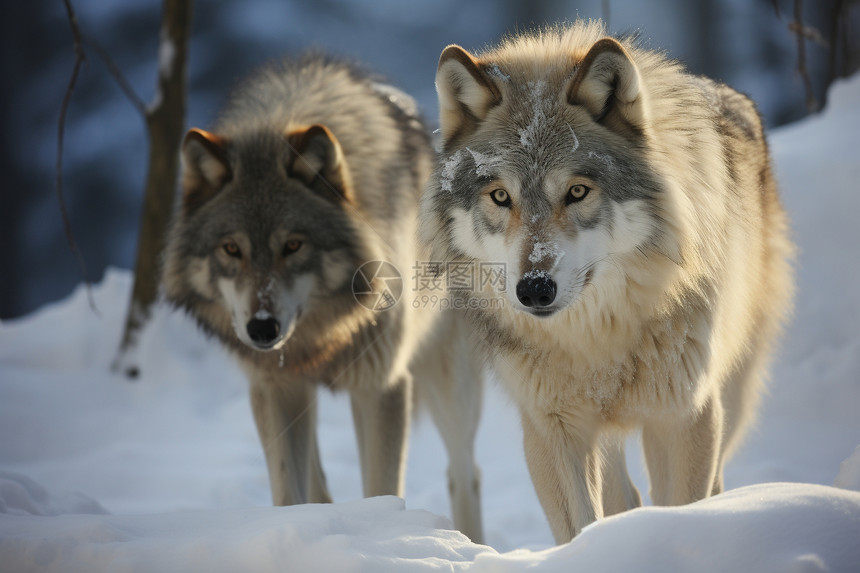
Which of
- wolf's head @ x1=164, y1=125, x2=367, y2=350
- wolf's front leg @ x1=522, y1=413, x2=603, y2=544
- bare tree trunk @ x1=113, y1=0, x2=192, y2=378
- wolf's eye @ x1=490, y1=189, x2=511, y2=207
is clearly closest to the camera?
wolf's eye @ x1=490, y1=189, x2=511, y2=207

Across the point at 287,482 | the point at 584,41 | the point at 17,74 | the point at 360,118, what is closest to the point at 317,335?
the point at 287,482

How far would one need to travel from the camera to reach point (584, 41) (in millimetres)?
2529

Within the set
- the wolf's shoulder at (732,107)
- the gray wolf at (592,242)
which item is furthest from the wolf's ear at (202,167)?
the wolf's shoulder at (732,107)

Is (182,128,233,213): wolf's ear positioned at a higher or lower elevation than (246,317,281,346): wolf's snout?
higher

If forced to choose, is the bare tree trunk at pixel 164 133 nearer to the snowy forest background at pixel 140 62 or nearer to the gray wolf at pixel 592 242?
the snowy forest background at pixel 140 62

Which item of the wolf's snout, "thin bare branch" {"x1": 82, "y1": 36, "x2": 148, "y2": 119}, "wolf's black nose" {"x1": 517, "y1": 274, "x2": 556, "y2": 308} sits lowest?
the wolf's snout

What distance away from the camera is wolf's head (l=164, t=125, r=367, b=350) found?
288 cm

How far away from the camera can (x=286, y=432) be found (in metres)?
3.21

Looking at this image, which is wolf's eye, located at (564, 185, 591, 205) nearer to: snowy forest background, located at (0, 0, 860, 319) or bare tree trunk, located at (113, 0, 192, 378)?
bare tree trunk, located at (113, 0, 192, 378)

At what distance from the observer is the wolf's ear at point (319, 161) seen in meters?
2.95

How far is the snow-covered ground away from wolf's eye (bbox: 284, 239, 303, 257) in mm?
749

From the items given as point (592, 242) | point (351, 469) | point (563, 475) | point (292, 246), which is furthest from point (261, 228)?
point (351, 469)

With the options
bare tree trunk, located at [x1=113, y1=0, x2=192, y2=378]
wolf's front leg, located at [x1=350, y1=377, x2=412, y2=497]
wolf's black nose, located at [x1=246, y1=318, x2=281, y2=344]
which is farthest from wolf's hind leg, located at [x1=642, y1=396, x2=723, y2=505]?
bare tree trunk, located at [x1=113, y1=0, x2=192, y2=378]

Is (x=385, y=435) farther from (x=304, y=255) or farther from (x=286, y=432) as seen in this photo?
(x=304, y=255)
